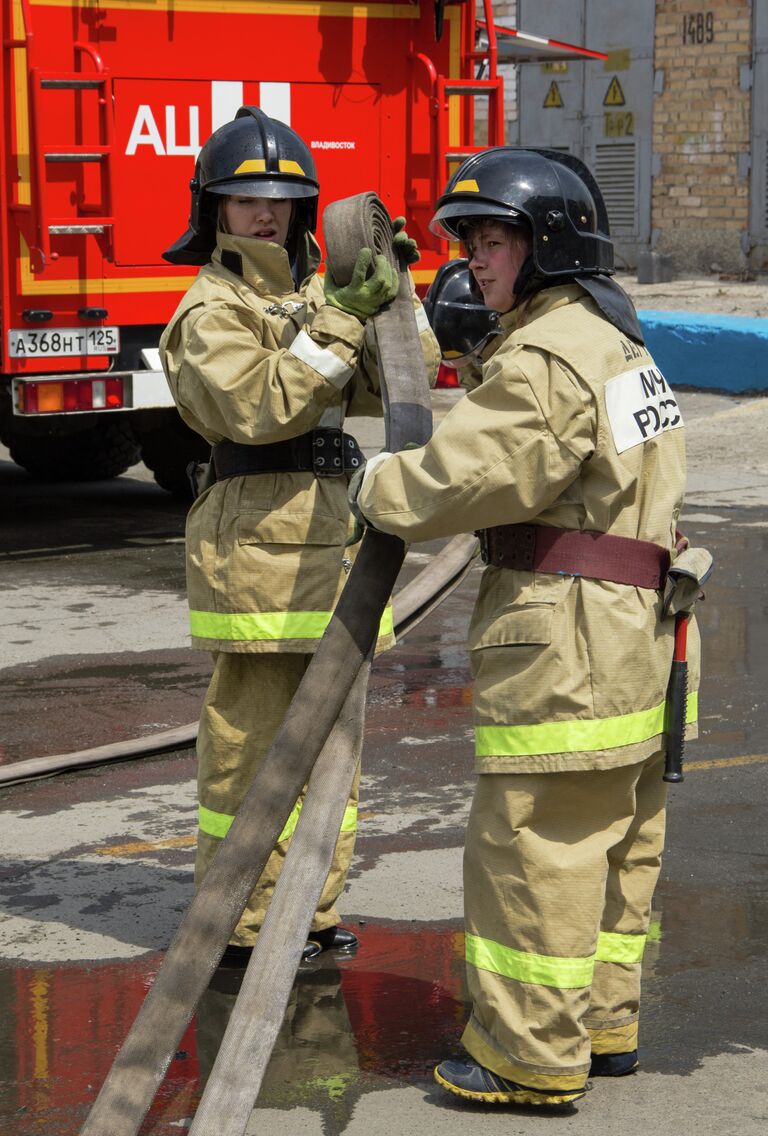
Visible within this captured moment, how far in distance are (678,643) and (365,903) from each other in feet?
4.51

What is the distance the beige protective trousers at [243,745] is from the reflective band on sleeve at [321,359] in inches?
25.9

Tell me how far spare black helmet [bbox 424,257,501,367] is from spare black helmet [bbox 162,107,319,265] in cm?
39

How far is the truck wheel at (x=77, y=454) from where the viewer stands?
35.8 feet

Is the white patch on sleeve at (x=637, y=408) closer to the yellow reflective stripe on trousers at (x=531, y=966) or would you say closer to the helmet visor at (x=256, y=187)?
the yellow reflective stripe on trousers at (x=531, y=966)

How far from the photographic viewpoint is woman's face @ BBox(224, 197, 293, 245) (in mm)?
4012

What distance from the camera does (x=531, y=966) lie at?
322cm

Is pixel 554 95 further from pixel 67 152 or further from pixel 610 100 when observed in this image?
pixel 67 152

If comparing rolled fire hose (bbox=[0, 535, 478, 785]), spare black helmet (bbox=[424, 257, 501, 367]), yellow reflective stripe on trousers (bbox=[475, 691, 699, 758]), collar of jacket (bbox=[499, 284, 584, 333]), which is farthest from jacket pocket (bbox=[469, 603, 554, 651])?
rolled fire hose (bbox=[0, 535, 478, 785])

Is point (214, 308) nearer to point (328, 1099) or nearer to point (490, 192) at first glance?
point (490, 192)

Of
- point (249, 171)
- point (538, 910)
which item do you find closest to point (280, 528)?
point (249, 171)

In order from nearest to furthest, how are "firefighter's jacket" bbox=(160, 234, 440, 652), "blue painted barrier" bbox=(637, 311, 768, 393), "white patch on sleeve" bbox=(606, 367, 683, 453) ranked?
"white patch on sleeve" bbox=(606, 367, 683, 453) → "firefighter's jacket" bbox=(160, 234, 440, 652) → "blue painted barrier" bbox=(637, 311, 768, 393)

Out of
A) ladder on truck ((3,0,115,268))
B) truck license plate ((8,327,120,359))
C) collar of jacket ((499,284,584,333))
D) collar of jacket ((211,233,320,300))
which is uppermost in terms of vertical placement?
ladder on truck ((3,0,115,268))

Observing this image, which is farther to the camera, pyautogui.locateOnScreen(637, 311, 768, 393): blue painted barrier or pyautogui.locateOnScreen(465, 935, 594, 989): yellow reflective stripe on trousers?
pyautogui.locateOnScreen(637, 311, 768, 393): blue painted barrier

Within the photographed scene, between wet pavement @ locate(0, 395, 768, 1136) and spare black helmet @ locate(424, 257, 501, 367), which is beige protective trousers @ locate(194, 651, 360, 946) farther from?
spare black helmet @ locate(424, 257, 501, 367)
